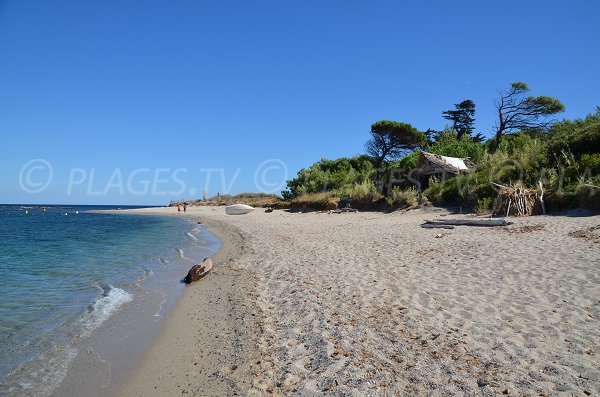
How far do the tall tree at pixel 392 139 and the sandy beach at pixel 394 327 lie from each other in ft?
80.7

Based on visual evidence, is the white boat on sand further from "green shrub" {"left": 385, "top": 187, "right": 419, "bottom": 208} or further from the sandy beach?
the sandy beach

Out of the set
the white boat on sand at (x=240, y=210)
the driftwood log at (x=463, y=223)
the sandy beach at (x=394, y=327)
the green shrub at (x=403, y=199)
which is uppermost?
the green shrub at (x=403, y=199)

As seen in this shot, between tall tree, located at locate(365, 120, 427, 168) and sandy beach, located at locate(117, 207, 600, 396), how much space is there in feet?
80.7

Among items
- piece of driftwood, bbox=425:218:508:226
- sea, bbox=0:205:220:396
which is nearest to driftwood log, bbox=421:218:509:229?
piece of driftwood, bbox=425:218:508:226

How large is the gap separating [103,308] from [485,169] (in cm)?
1944

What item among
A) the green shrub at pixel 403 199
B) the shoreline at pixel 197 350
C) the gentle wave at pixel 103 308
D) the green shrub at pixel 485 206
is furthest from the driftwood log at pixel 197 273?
the green shrub at pixel 403 199

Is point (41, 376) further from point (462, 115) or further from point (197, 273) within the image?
point (462, 115)

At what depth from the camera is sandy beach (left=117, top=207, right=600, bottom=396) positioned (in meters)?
3.35

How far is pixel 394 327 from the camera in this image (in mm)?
4559

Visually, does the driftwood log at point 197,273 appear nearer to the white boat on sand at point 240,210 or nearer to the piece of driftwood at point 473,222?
the piece of driftwood at point 473,222

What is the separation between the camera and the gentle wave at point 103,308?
565 cm

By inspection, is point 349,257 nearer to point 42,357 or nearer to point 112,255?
point 42,357

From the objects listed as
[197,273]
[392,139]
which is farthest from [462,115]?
[197,273]

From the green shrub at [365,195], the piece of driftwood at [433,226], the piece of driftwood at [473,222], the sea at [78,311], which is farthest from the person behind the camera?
the green shrub at [365,195]
